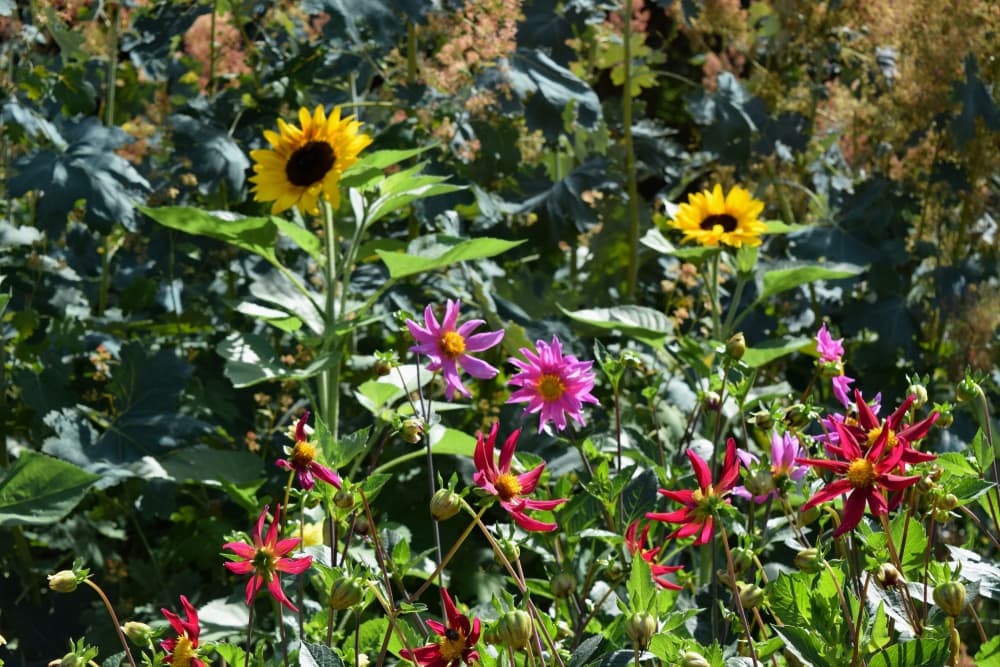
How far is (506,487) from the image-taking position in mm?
866

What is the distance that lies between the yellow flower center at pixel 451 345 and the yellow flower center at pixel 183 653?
361 millimetres

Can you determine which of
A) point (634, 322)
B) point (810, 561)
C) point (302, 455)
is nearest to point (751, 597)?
point (810, 561)

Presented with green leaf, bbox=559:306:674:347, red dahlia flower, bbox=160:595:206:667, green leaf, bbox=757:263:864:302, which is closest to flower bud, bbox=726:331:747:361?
red dahlia flower, bbox=160:595:206:667

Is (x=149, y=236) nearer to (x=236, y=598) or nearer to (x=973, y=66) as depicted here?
(x=236, y=598)

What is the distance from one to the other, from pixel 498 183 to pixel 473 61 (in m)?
0.34

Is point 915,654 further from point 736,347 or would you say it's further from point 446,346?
point 446,346

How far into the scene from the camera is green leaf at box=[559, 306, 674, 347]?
5.45 ft

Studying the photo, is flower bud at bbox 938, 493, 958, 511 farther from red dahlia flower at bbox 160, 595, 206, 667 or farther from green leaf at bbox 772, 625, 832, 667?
red dahlia flower at bbox 160, 595, 206, 667

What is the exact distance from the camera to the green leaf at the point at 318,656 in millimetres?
826

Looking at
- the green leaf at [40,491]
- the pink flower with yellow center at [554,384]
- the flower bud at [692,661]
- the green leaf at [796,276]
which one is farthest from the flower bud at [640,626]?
the green leaf at [796,276]

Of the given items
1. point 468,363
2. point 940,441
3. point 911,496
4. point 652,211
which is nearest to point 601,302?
point 652,211

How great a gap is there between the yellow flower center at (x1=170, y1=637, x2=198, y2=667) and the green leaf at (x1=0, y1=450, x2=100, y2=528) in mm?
399

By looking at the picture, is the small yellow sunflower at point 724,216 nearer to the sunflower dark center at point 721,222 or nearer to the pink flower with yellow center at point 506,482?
the sunflower dark center at point 721,222

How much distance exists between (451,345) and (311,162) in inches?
22.9
